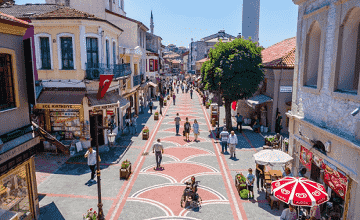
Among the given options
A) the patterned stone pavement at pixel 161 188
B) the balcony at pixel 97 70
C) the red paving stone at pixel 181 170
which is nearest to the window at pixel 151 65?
the balcony at pixel 97 70

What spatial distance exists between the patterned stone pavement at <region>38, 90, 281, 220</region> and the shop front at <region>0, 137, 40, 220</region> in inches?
40.1

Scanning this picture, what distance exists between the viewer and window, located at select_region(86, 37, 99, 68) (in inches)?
690

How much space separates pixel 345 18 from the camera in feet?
28.5

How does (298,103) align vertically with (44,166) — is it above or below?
above

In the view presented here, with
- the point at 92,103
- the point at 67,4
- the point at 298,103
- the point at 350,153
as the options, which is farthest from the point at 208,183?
the point at 67,4

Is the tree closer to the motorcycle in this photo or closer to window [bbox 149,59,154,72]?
the motorcycle

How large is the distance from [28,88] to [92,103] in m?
7.88

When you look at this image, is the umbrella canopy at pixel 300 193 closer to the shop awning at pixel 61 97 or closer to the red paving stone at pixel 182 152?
the red paving stone at pixel 182 152

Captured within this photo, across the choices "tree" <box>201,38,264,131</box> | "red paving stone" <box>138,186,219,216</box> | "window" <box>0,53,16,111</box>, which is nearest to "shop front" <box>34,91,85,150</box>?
"red paving stone" <box>138,186,219,216</box>

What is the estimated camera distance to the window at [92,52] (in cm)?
1753

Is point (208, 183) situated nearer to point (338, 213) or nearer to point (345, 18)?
point (338, 213)

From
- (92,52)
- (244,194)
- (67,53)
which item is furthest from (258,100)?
(67,53)

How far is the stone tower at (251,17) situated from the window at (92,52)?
135ft

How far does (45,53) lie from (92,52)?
9.84 ft
